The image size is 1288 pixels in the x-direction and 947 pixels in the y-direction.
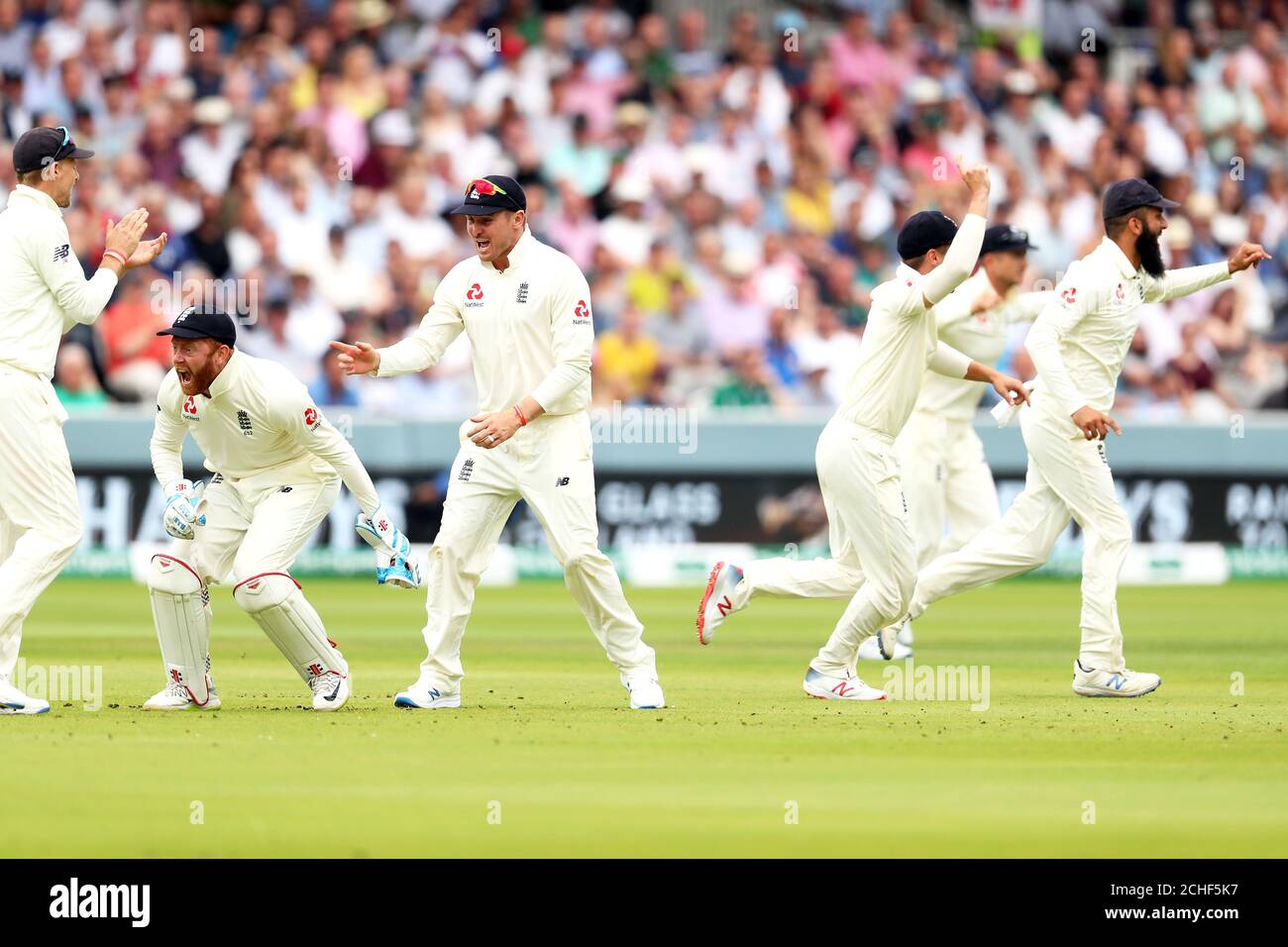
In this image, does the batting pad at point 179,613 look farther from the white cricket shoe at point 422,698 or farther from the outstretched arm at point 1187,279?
the outstretched arm at point 1187,279

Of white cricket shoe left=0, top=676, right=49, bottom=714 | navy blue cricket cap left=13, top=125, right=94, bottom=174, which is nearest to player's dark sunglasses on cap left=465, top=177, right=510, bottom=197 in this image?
navy blue cricket cap left=13, top=125, right=94, bottom=174

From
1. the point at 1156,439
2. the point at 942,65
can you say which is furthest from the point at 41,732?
the point at 942,65

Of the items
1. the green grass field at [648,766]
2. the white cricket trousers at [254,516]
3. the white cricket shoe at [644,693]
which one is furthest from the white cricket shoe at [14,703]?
the white cricket shoe at [644,693]

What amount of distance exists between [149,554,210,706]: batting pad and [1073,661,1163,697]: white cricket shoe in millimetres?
4193

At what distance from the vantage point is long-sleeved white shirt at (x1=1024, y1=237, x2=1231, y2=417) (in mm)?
10367

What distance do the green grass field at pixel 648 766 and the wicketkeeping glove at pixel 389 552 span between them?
593mm

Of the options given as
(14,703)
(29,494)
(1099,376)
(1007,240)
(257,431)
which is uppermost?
Answer: (1007,240)

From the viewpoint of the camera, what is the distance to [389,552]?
9.20 metres

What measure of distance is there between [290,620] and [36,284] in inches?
70.9

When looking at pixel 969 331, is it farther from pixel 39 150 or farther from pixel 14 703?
pixel 14 703

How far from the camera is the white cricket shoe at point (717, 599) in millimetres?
10540

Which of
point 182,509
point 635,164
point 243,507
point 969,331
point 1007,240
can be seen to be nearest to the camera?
point 182,509

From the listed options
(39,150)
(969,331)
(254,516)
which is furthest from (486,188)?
(969,331)
